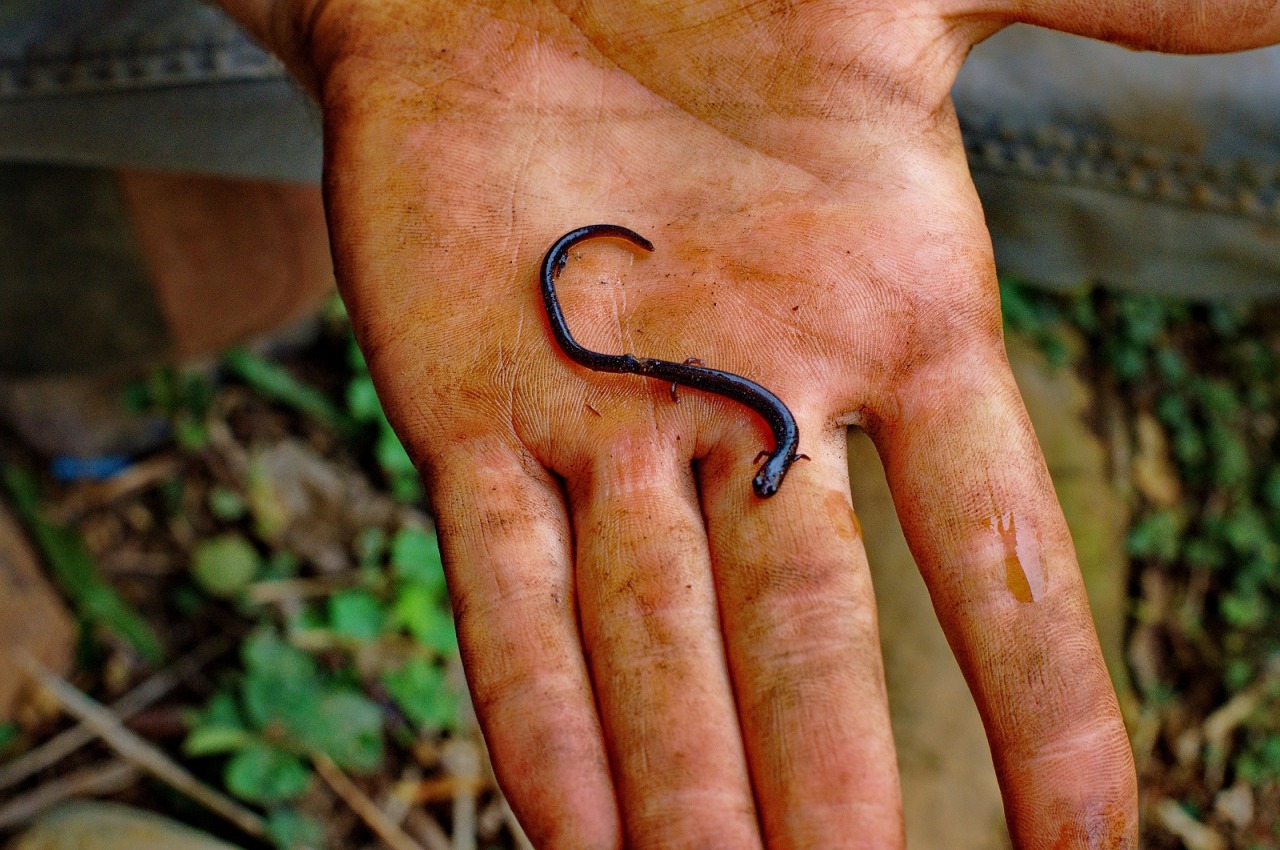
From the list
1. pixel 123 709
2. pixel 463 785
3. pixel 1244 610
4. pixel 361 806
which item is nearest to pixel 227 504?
pixel 123 709

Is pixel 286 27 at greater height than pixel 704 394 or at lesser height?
greater

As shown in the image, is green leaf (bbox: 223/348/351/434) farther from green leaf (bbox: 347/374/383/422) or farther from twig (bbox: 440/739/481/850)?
twig (bbox: 440/739/481/850)

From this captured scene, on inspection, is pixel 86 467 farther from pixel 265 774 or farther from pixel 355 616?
pixel 265 774

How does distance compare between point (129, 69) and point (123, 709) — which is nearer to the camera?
A: point (129, 69)

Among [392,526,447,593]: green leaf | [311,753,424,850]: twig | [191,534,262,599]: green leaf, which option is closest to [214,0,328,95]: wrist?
[392,526,447,593]: green leaf

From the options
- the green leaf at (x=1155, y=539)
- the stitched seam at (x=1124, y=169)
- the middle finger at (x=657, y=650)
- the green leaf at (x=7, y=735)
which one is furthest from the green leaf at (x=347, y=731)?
the green leaf at (x=1155, y=539)

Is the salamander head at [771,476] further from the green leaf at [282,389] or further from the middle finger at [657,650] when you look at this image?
the green leaf at [282,389]

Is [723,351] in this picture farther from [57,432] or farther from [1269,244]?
[57,432]

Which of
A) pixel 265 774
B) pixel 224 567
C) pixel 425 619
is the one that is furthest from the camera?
pixel 224 567

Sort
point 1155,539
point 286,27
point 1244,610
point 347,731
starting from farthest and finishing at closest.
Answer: point 1155,539 → point 1244,610 → point 347,731 → point 286,27
